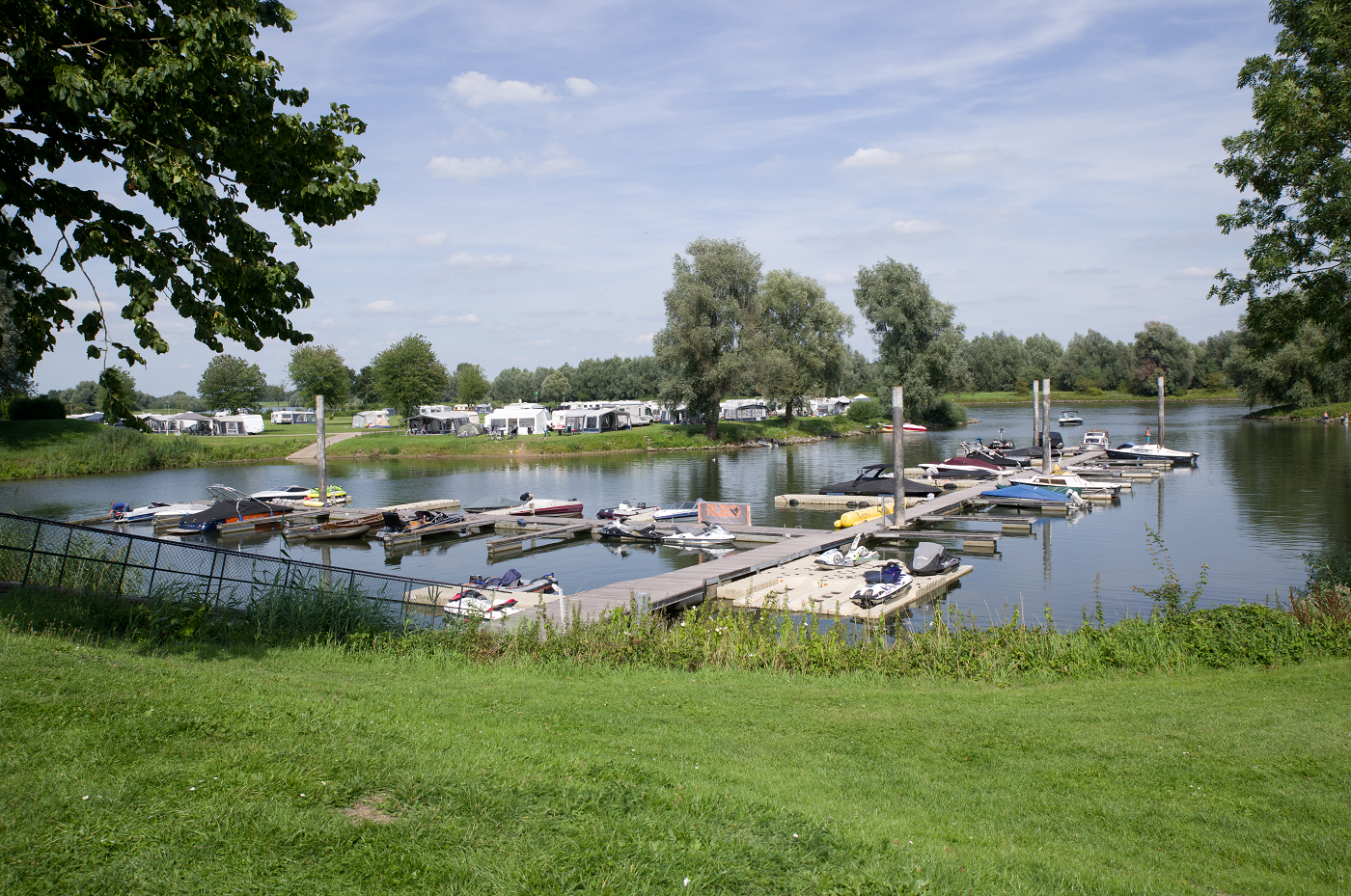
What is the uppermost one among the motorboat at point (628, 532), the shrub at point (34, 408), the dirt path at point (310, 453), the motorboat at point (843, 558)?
the shrub at point (34, 408)

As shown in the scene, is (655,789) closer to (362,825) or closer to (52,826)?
(362,825)

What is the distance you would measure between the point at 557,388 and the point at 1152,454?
11077 centimetres

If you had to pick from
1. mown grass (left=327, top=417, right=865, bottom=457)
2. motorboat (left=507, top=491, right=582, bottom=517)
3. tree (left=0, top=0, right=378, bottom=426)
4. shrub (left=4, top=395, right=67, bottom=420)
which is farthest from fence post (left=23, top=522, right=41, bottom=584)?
mown grass (left=327, top=417, right=865, bottom=457)

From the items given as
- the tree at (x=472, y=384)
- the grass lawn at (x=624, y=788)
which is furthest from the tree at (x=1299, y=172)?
the tree at (x=472, y=384)

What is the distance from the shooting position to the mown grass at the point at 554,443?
70.7 meters

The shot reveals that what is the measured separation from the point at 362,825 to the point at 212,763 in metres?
1.34

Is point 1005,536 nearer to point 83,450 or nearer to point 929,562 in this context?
point 929,562

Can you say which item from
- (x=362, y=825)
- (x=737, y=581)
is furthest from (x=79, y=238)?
(x=737, y=581)

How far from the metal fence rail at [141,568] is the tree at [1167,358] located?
130410 mm

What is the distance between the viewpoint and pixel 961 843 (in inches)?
209

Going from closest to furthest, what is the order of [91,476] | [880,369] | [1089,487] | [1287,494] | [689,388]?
1. [1287,494]
2. [1089,487]
3. [91,476]
4. [689,388]
5. [880,369]

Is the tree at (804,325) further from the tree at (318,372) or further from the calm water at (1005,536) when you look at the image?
the tree at (318,372)

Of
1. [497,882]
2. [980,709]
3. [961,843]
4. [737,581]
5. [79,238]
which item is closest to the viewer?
[497,882]

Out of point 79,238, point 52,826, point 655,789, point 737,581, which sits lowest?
point 737,581
